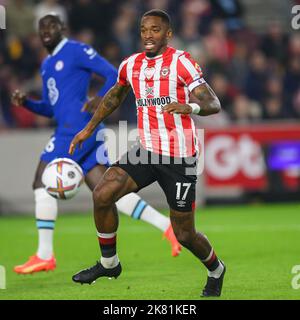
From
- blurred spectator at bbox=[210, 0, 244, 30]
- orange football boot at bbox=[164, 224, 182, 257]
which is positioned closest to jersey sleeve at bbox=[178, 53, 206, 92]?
orange football boot at bbox=[164, 224, 182, 257]

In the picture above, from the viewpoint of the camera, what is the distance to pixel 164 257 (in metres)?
10.0

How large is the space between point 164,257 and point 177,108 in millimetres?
3533

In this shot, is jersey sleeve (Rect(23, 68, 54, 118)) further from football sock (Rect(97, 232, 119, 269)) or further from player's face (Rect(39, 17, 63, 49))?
football sock (Rect(97, 232, 119, 269))

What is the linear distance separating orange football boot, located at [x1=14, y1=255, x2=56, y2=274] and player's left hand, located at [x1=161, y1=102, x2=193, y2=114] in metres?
2.92

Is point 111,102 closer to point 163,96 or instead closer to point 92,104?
point 163,96

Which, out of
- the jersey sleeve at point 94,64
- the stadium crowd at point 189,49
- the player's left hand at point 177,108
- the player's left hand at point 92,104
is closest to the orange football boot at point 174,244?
the player's left hand at point 92,104

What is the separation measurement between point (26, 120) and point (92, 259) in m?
5.61

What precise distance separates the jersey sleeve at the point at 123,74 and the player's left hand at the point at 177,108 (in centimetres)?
86

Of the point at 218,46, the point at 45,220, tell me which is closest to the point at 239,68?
the point at 218,46

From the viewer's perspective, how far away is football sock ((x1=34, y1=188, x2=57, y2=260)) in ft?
30.3

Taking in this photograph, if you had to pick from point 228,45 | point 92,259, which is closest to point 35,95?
point 228,45

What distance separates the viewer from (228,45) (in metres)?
17.5
